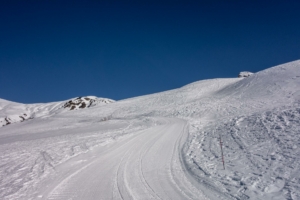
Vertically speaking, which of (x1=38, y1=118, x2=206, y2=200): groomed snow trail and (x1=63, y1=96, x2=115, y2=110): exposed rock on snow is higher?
(x1=63, y1=96, x2=115, y2=110): exposed rock on snow

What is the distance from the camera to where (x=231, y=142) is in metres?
14.9

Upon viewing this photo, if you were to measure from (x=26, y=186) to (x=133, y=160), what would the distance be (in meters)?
5.13

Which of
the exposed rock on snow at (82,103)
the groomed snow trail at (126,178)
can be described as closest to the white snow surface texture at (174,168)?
the groomed snow trail at (126,178)

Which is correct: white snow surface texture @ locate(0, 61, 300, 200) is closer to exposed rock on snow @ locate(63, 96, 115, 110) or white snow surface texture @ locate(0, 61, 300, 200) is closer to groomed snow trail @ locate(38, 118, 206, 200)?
groomed snow trail @ locate(38, 118, 206, 200)

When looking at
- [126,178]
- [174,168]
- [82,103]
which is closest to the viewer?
[126,178]

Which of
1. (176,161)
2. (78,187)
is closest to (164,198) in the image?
(78,187)

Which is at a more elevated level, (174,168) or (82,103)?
(82,103)

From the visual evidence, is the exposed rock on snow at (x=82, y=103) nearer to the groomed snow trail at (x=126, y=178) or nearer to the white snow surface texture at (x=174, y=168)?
the white snow surface texture at (x=174, y=168)

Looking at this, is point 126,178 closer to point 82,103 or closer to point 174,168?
point 174,168

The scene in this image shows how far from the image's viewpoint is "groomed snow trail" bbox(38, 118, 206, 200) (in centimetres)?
755

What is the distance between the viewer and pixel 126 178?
9.15 m

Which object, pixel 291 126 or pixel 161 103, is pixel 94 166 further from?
pixel 161 103

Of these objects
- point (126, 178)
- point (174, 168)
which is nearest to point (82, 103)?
point (174, 168)

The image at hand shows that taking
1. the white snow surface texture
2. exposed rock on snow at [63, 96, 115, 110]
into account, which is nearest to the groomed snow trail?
the white snow surface texture
